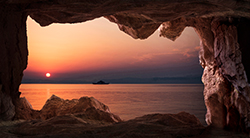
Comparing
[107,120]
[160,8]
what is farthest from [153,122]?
[160,8]

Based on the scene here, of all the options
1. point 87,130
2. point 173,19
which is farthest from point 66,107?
point 173,19

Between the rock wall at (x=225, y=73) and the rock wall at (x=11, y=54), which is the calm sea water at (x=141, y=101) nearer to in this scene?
the rock wall at (x=225, y=73)

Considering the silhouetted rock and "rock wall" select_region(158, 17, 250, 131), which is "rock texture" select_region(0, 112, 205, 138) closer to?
the silhouetted rock

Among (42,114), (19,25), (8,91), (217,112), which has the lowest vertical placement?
(42,114)

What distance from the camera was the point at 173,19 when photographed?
4652mm

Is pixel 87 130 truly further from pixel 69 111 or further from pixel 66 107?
pixel 66 107

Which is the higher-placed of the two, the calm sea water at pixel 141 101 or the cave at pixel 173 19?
the cave at pixel 173 19

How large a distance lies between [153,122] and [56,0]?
3.70 meters

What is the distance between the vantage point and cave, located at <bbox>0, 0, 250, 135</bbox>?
381 centimetres

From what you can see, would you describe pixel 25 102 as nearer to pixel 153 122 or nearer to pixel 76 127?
pixel 76 127

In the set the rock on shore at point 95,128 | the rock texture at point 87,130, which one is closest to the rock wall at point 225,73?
the rock on shore at point 95,128

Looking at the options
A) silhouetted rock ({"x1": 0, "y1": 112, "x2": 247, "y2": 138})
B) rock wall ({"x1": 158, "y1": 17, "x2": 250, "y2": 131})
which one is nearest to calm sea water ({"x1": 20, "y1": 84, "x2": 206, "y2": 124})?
rock wall ({"x1": 158, "y1": 17, "x2": 250, "y2": 131})

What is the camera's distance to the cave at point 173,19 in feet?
12.5

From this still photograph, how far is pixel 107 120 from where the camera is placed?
5301 millimetres
